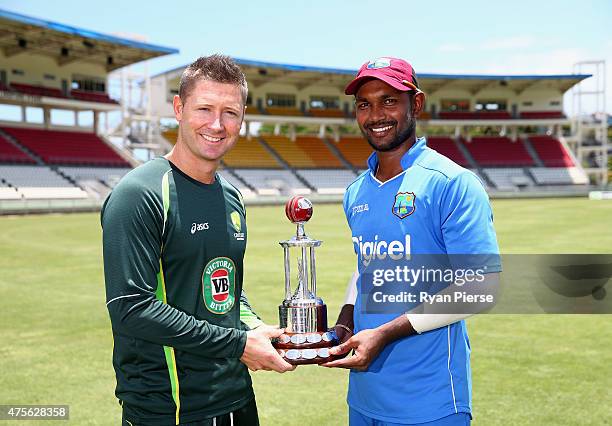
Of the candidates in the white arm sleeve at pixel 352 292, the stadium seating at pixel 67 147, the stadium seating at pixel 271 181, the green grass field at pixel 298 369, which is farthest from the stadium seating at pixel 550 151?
the white arm sleeve at pixel 352 292

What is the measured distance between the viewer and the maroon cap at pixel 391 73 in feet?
8.42

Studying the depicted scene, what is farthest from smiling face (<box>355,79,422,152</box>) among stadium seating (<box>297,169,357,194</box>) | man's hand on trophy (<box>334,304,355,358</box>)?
stadium seating (<box>297,169,357,194</box>)

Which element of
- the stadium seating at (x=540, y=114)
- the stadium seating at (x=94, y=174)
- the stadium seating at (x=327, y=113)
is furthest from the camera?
the stadium seating at (x=540, y=114)

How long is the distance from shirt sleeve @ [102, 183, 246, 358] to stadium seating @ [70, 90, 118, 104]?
4776 centimetres

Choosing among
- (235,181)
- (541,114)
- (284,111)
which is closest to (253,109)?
(284,111)

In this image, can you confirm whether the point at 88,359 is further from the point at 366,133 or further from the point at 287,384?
the point at 366,133

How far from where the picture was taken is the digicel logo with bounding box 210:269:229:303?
8.38 feet

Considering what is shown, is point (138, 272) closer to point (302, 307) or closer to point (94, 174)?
point (302, 307)

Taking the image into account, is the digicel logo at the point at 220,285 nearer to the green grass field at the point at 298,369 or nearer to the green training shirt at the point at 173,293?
the green training shirt at the point at 173,293

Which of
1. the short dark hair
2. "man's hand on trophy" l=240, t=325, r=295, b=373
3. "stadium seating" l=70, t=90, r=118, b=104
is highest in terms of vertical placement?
"stadium seating" l=70, t=90, r=118, b=104

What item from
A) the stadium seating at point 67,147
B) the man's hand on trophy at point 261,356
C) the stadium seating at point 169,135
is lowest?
the man's hand on trophy at point 261,356

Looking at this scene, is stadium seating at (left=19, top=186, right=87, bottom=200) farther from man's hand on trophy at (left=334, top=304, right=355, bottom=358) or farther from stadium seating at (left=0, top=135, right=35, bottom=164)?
man's hand on trophy at (left=334, top=304, right=355, bottom=358)

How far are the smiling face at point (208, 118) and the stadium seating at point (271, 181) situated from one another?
4642 centimetres

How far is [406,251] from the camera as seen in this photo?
8.49ft
